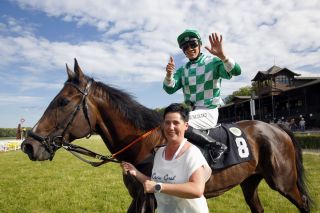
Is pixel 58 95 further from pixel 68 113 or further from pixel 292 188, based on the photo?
pixel 292 188

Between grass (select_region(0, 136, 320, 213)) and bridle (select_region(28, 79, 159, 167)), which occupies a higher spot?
bridle (select_region(28, 79, 159, 167))

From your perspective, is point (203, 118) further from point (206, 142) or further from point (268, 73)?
point (268, 73)

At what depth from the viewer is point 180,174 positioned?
2.22m

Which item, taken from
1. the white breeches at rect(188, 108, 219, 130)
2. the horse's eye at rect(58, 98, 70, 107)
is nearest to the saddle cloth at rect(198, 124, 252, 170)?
the white breeches at rect(188, 108, 219, 130)

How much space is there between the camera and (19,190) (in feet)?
27.8

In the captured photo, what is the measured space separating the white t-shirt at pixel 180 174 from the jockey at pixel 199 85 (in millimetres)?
1409

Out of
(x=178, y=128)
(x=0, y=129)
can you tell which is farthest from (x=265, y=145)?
(x=0, y=129)

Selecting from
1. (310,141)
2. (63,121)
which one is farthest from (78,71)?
(310,141)

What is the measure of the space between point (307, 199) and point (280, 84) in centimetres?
4290

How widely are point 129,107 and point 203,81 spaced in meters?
1.00

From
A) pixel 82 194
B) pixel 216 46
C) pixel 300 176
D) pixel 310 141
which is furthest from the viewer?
pixel 310 141

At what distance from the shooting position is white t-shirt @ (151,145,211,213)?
2203mm

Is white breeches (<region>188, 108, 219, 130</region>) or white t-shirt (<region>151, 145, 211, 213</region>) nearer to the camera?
white t-shirt (<region>151, 145, 211, 213</region>)

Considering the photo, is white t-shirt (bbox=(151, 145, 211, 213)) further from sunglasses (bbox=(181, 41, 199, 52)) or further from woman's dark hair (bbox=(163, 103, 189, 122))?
sunglasses (bbox=(181, 41, 199, 52))
